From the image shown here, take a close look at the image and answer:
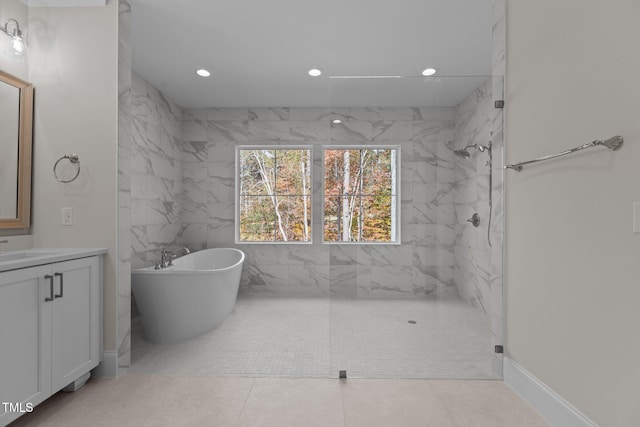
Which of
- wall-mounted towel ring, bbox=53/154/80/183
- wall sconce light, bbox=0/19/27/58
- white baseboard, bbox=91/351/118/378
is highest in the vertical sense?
wall sconce light, bbox=0/19/27/58

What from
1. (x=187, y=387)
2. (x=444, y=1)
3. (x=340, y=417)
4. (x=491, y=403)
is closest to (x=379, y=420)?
(x=340, y=417)

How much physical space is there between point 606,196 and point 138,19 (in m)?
3.25

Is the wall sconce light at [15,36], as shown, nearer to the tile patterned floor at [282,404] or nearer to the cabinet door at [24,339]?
the cabinet door at [24,339]

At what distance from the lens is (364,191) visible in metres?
2.41

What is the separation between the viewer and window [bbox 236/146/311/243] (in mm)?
4660

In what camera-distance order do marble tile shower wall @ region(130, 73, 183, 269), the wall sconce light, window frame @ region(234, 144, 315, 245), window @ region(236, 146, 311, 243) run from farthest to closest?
1. window @ region(236, 146, 311, 243)
2. window frame @ region(234, 144, 315, 245)
3. marble tile shower wall @ region(130, 73, 183, 269)
4. the wall sconce light

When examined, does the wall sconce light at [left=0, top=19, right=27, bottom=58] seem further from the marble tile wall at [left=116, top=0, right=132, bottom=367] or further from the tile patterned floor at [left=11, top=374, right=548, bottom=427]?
the tile patterned floor at [left=11, top=374, right=548, bottom=427]

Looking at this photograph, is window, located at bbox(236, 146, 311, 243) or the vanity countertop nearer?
the vanity countertop

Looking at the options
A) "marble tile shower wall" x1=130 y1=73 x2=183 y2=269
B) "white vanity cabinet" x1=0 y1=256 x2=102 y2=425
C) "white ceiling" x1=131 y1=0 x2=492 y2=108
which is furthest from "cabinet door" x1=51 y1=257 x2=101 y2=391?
"white ceiling" x1=131 y1=0 x2=492 y2=108

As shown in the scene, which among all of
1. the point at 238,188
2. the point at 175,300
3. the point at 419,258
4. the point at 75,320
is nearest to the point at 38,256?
the point at 75,320

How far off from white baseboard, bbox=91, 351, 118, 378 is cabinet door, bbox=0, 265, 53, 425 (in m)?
0.45

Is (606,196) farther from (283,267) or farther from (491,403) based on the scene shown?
(283,267)

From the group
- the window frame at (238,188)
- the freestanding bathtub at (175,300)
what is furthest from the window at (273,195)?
the freestanding bathtub at (175,300)

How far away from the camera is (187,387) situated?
207 centimetres
